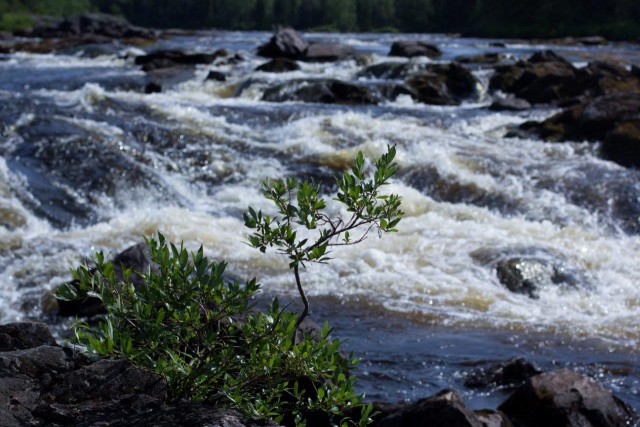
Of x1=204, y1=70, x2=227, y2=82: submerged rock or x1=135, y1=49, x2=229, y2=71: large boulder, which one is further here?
Result: x1=135, y1=49, x2=229, y2=71: large boulder

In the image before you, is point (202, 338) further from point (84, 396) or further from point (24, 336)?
point (24, 336)

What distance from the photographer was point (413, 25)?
8988 cm

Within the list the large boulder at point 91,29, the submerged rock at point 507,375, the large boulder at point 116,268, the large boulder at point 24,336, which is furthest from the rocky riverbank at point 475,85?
the large boulder at point 91,29

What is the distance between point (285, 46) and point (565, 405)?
24.5 meters

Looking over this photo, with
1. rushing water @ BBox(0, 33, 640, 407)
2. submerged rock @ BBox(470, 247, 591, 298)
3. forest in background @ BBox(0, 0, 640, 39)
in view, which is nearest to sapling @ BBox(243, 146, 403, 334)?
rushing water @ BBox(0, 33, 640, 407)

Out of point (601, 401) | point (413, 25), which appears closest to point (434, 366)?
point (601, 401)

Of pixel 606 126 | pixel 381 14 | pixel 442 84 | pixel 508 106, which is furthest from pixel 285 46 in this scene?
pixel 381 14

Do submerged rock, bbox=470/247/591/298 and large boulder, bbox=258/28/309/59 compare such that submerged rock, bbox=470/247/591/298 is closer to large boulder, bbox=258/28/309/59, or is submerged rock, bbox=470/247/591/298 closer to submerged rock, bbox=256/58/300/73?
submerged rock, bbox=256/58/300/73

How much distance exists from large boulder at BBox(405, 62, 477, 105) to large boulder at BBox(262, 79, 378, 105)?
1.24 meters

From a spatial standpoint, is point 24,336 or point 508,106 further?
point 508,106

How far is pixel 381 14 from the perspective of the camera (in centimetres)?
9719

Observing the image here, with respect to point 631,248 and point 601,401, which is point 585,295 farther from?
point 601,401

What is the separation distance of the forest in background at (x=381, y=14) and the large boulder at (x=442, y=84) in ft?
70.0

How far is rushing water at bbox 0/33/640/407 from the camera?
7289 mm
